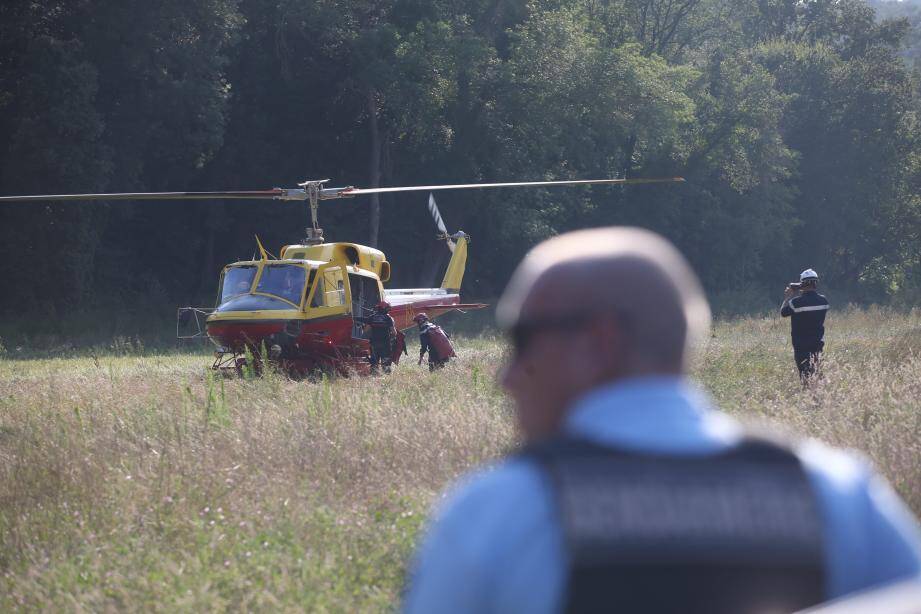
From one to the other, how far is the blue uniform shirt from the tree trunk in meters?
35.2

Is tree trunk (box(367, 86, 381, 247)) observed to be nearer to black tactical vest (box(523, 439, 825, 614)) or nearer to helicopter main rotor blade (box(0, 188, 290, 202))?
helicopter main rotor blade (box(0, 188, 290, 202))

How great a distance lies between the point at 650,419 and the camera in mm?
1536

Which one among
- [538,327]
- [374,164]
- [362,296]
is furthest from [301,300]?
[374,164]

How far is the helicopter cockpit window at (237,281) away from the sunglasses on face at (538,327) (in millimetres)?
14285

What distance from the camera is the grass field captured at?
4.94m

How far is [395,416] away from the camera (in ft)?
27.0

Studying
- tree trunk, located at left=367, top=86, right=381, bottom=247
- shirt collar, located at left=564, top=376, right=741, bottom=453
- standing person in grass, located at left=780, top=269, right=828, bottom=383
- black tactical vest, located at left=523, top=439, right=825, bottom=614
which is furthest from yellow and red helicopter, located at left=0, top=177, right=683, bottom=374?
tree trunk, located at left=367, top=86, right=381, bottom=247

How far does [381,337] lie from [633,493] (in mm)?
15257

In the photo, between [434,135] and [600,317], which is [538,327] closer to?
[600,317]

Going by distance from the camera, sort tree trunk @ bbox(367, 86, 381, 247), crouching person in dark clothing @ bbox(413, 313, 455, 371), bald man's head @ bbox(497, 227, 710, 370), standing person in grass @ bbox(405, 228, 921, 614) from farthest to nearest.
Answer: tree trunk @ bbox(367, 86, 381, 247) → crouching person in dark clothing @ bbox(413, 313, 455, 371) → bald man's head @ bbox(497, 227, 710, 370) → standing person in grass @ bbox(405, 228, 921, 614)

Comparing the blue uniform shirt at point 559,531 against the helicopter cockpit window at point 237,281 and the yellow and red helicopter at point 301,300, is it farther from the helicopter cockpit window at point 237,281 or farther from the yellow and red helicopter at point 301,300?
the helicopter cockpit window at point 237,281

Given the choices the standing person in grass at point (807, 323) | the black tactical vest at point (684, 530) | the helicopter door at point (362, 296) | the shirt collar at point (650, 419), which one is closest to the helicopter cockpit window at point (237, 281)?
the helicopter door at point (362, 296)

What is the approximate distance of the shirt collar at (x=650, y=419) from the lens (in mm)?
1508

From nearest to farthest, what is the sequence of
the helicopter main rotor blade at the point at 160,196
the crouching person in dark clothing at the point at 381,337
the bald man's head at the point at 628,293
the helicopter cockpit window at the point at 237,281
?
the bald man's head at the point at 628,293, the helicopter main rotor blade at the point at 160,196, the helicopter cockpit window at the point at 237,281, the crouching person in dark clothing at the point at 381,337
